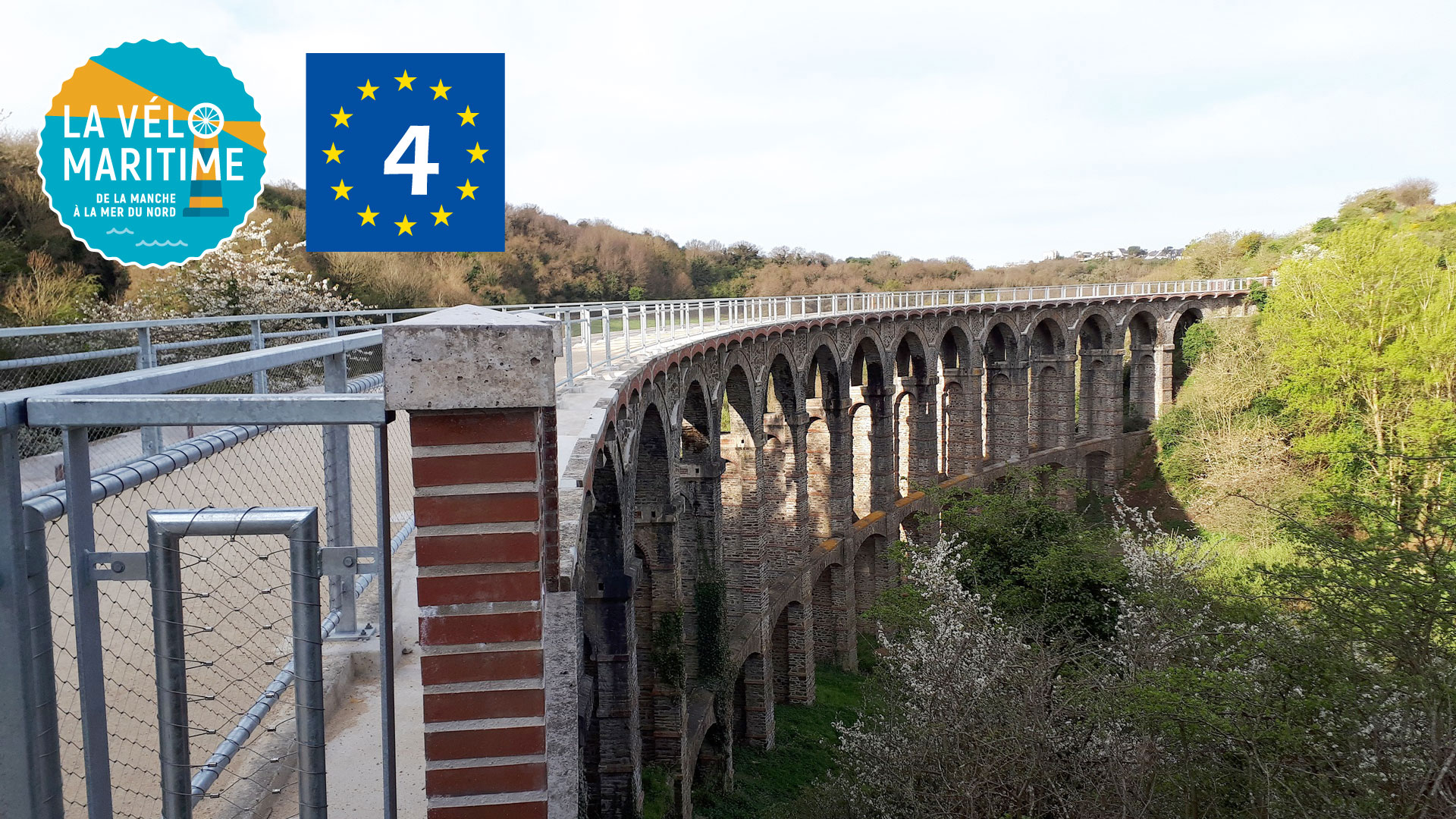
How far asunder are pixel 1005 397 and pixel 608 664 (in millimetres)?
24254

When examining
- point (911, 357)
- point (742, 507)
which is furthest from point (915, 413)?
point (742, 507)

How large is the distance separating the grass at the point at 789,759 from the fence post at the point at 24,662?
1303cm

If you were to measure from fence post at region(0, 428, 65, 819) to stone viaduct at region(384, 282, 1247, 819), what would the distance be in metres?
0.70

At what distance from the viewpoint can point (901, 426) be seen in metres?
27.9

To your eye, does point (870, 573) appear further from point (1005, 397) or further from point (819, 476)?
Answer: point (1005, 397)

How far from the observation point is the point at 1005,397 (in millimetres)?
31578

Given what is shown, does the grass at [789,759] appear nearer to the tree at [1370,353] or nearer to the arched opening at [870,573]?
the arched opening at [870,573]

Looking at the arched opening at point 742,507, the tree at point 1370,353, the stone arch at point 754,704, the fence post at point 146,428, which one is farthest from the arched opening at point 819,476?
the fence post at point 146,428

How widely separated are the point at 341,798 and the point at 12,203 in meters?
23.7

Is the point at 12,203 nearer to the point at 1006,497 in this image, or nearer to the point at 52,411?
the point at 1006,497

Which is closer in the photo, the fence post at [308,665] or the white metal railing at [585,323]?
the fence post at [308,665]

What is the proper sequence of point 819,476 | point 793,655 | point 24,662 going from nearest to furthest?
point 24,662 < point 793,655 < point 819,476

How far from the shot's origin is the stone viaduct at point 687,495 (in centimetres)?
213

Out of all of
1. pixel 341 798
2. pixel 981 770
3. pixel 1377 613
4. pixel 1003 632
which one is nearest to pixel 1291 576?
pixel 1377 613
